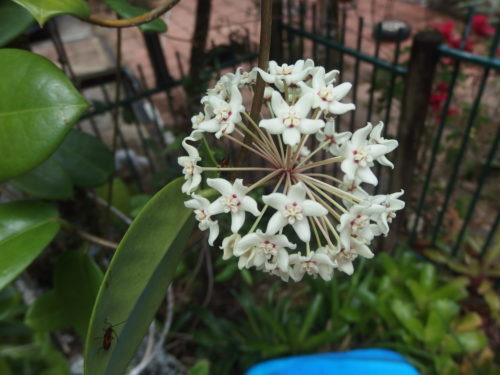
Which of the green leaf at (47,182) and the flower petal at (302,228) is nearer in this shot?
the flower petal at (302,228)

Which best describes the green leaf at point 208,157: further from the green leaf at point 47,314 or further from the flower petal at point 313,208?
the green leaf at point 47,314

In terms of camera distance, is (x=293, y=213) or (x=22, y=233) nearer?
(x=293, y=213)

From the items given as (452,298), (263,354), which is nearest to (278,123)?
(263,354)

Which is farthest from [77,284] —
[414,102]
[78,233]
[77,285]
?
[414,102]

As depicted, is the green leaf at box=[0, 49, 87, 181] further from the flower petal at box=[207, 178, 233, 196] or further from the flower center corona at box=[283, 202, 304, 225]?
the flower center corona at box=[283, 202, 304, 225]

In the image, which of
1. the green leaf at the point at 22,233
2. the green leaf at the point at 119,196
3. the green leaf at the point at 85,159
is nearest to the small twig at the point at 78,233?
the green leaf at the point at 22,233

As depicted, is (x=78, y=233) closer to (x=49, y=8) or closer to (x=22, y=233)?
(x=22, y=233)

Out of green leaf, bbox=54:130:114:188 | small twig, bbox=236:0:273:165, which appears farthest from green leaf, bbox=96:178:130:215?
small twig, bbox=236:0:273:165
